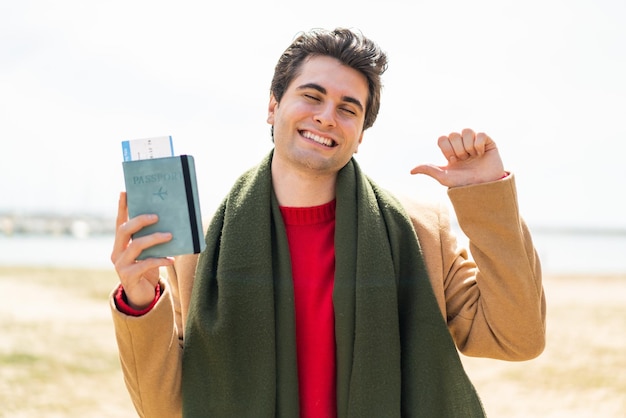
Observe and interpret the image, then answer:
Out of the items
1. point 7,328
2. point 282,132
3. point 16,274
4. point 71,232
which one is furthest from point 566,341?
point 71,232

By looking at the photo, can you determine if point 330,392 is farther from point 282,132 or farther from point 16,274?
point 16,274

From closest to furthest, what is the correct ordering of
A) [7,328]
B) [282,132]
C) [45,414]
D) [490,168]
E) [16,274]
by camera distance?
1. [490,168]
2. [282,132]
3. [45,414]
4. [7,328]
5. [16,274]

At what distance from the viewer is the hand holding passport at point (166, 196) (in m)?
1.75

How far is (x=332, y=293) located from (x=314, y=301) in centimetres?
7

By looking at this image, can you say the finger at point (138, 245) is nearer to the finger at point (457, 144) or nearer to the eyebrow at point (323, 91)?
the eyebrow at point (323, 91)

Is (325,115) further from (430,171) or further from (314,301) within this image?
(314,301)

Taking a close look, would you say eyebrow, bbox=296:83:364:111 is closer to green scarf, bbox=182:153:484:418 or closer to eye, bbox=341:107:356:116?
eye, bbox=341:107:356:116

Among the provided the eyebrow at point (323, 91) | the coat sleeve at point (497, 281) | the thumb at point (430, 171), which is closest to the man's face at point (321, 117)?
the eyebrow at point (323, 91)

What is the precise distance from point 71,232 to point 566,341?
60.8m

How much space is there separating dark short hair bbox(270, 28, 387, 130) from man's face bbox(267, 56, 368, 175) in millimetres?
26

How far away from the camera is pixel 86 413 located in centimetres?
557

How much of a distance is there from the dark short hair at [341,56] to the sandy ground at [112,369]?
419 cm

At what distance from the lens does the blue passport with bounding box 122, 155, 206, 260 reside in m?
1.75

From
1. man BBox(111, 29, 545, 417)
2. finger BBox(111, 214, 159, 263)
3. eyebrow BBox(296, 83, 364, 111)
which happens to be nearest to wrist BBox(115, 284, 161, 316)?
man BBox(111, 29, 545, 417)
